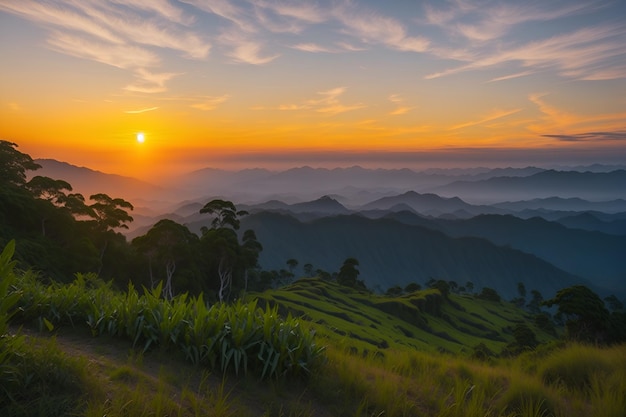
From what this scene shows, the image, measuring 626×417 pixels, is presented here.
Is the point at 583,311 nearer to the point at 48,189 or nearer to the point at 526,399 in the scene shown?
the point at 526,399

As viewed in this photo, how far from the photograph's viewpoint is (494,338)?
307 feet

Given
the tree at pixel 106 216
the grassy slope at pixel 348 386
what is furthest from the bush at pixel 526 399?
the tree at pixel 106 216

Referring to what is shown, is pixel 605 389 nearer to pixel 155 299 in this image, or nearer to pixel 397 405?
pixel 397 405

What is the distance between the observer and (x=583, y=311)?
32938mm

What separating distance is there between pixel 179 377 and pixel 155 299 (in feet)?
6.15

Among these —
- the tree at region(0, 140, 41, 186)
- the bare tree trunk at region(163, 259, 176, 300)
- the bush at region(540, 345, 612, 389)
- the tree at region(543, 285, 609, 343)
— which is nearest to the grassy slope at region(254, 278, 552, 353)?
the bare tree trunk at region(163, 259, 176, 300)

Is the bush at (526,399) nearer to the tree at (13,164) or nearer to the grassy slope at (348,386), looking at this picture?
the grassy slope at (348,386)

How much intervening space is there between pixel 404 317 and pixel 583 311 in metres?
54.3

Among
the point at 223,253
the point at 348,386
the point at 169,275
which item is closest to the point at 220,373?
the point at 348,386

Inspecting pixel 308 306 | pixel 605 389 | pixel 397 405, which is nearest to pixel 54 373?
pixel 397 405

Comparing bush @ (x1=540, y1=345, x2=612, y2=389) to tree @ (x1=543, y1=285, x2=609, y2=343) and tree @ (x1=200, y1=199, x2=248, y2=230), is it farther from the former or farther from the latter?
tree @ (x1=200, y1=199, x2=248, y2=230)

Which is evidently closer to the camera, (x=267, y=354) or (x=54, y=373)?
(x=54, y=373)

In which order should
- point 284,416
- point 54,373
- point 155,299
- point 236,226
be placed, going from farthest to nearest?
point 236,226
point 155,299
point 284,416
point 54,373

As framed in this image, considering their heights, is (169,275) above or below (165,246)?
below
